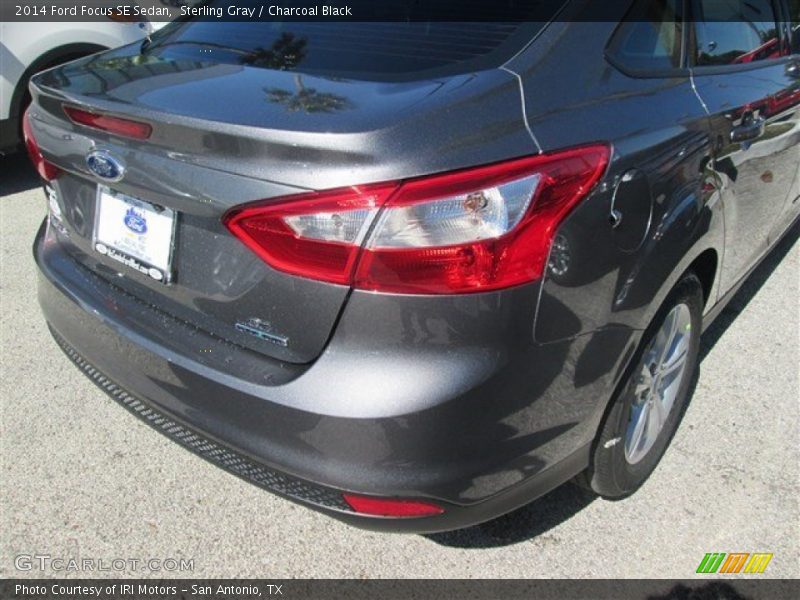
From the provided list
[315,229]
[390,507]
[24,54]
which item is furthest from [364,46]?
[24,54]

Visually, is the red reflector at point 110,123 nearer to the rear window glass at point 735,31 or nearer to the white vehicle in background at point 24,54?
the rear window glass at point 735,31

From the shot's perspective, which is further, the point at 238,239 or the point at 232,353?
the point at 232,353

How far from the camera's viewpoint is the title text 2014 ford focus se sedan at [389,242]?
58.6 inches

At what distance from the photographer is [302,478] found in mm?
1643

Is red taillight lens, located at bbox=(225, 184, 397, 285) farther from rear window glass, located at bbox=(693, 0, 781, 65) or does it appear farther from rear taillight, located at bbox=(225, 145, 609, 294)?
rear window glass, located at bbox=(693, 0, 781, 65)

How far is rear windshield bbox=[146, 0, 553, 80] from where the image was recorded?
178cm

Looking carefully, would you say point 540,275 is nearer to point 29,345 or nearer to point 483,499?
point 483,499

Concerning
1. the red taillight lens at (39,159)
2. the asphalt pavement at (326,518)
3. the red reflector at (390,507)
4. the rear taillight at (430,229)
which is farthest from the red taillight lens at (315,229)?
the asphalt pavement at (326,518)

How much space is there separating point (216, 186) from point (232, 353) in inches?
15.8

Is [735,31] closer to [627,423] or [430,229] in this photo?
[627,423]

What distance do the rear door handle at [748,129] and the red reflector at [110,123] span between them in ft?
5.69

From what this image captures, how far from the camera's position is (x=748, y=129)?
7.80 ft

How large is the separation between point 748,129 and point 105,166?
196 cm

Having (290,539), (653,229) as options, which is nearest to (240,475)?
(290,539)
